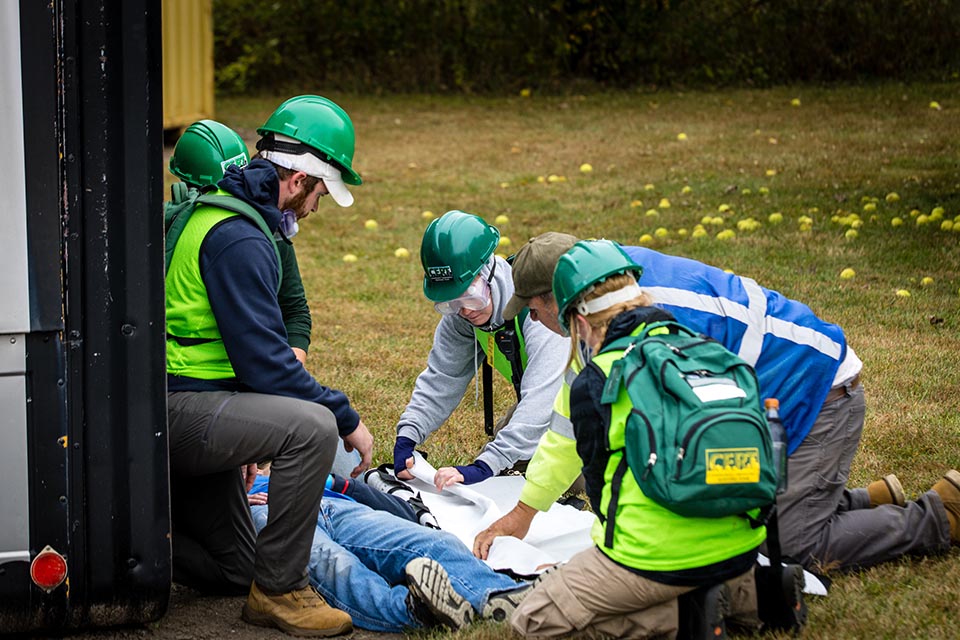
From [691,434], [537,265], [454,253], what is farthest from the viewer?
[454,253]

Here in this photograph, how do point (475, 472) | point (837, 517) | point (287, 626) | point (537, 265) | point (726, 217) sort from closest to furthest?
1. point (287, 626)
2. point (537, 265)
3. point (837, 517)
4. point (475, 472)
5. point (726, 217)

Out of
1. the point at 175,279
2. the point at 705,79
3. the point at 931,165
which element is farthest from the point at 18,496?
the point at 705,79

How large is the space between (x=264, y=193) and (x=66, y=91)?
0.74 meters

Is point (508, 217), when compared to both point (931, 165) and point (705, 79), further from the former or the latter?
point (705, 79)

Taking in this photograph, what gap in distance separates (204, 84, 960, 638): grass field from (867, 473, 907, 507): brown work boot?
0.32 metres

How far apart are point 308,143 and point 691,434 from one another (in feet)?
5.54

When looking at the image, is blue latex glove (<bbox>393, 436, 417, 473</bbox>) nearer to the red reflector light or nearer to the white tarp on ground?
the white tarp on ground

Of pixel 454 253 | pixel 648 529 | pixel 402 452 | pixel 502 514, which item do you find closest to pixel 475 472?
pixel 502 514

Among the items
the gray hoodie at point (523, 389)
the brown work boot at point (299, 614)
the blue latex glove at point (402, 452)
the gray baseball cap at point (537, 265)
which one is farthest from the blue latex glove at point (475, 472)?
the brown work boot at point (299, 614)

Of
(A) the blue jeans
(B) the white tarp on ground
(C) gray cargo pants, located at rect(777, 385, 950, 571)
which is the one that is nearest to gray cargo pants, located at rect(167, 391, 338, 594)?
(A) the blue jeans

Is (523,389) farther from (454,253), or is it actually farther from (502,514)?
(454,253)

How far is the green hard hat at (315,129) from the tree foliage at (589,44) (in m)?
17.5

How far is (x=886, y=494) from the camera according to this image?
457cm

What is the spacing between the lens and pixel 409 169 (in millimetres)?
14758
